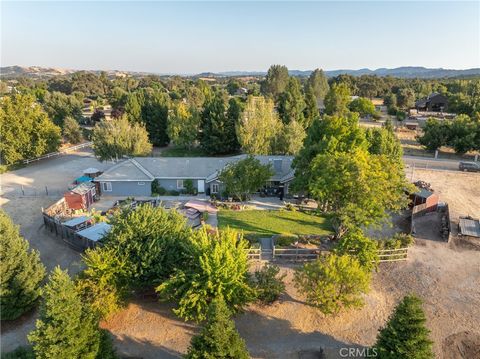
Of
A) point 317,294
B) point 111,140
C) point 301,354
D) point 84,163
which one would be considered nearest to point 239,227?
point 317,294

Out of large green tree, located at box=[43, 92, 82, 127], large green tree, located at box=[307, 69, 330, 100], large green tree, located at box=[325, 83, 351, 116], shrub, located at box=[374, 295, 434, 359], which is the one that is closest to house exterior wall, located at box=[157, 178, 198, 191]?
shrub, located at box=[374, 295, 434, 359]

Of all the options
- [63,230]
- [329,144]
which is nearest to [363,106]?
[329,144]

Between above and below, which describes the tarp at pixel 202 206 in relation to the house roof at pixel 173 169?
below

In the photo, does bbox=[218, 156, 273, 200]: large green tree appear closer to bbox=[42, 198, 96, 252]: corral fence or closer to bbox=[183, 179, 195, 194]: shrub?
bbox=[183, 179, 195, 194]: shrub

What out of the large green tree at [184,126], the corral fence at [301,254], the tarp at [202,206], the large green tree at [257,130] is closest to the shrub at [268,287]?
the corral fence at [301,254]

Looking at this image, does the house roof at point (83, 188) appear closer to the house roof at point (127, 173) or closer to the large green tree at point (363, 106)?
the house roof at point (127, 173)

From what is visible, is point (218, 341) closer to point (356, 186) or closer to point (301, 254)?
point (301, 254)

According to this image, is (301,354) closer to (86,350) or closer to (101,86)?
(86,350)
